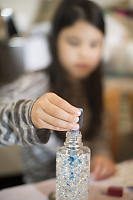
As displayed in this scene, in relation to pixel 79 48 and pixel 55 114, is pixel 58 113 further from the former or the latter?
pixel 79 48

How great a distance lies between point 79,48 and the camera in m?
0.62

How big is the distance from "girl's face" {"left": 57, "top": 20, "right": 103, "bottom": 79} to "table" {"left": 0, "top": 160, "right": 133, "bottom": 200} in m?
0.23

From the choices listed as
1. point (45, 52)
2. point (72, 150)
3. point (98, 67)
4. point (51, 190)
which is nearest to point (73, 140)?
point (72, 150)

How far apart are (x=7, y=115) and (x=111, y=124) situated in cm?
57

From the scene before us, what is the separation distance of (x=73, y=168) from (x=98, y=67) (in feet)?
1.33

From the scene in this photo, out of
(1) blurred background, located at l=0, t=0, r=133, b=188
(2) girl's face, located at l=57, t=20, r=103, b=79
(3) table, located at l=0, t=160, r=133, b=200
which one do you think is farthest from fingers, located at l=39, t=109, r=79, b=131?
(1) blurred background, located at l=0, t=0, r=133, b=188

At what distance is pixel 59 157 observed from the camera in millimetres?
368

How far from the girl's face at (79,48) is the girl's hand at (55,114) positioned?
0.87 feet

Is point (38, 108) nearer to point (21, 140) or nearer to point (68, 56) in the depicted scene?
point (21, 140)

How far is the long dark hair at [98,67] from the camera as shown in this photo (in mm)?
587

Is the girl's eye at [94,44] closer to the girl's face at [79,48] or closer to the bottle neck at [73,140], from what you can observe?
the girl's face at [79,48]

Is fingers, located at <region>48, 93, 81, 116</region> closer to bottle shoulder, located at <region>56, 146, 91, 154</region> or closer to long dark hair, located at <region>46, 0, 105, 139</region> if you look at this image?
bottle shoulder, located at <region>56, 146, 91, 154</region>

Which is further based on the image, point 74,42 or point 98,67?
point 98,67

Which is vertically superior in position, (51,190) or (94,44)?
(94,44)
